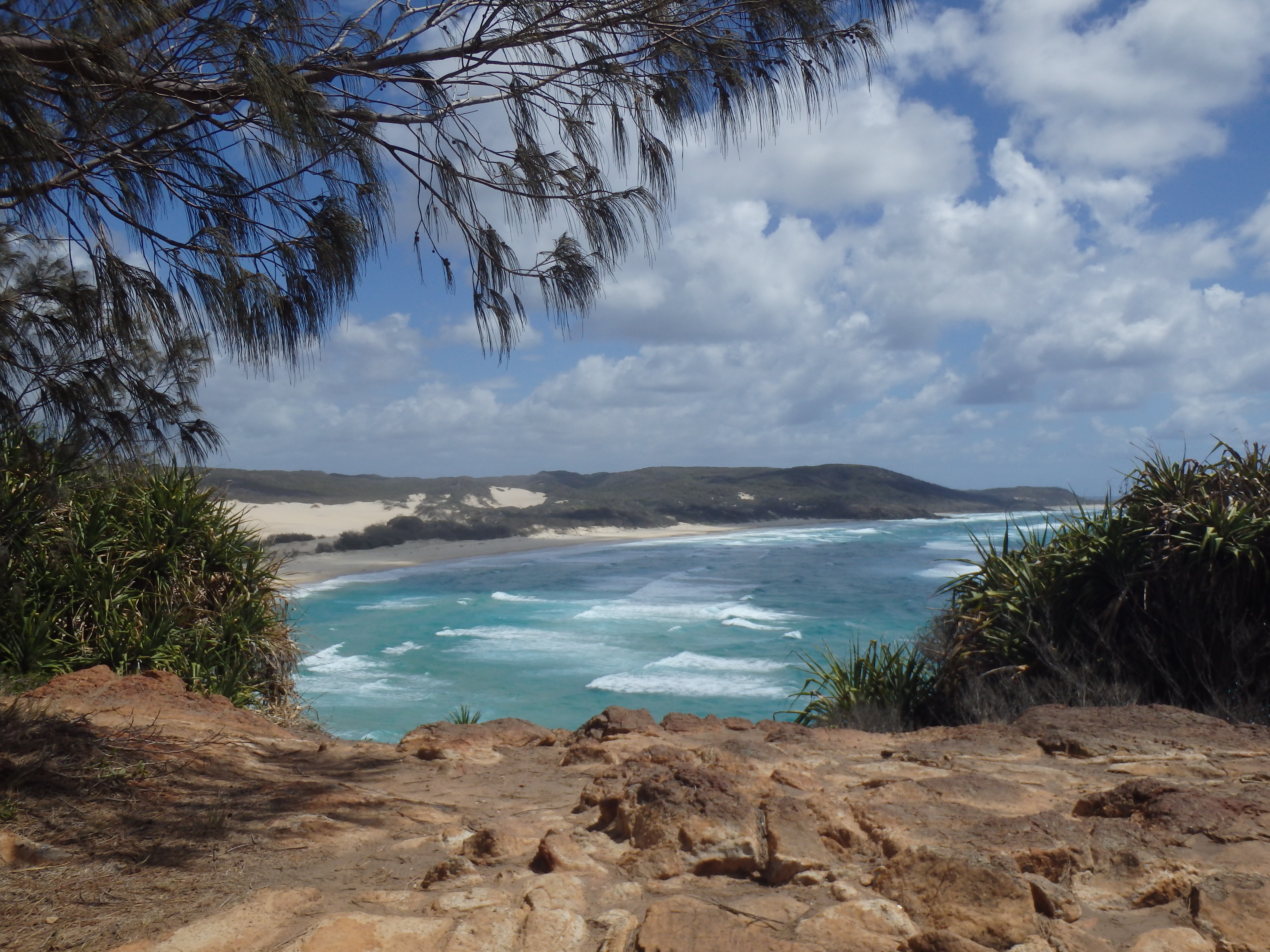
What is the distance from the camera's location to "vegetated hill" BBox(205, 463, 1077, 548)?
45.0 meters

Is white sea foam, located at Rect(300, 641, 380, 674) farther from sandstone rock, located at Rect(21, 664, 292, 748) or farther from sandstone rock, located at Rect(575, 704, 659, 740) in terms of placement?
sandstone rock, located at Rect(575, 704, 659, 740)

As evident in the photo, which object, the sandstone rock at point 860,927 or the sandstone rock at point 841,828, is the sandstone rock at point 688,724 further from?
the sandstone rock at point 860,927

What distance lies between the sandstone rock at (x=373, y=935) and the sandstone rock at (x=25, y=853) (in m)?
1.30

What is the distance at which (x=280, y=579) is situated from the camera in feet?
29.3

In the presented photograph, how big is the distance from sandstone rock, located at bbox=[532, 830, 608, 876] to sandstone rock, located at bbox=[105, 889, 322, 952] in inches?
30.5

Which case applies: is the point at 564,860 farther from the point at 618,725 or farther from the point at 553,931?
the point at 618,725

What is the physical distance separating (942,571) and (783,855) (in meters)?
34.3

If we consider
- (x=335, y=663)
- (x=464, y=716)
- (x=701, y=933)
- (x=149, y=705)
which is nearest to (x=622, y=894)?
(x=701, y=933)

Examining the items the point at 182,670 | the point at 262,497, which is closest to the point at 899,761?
the point at 182,670

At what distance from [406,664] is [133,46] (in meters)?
14.8

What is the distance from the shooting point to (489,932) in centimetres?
285

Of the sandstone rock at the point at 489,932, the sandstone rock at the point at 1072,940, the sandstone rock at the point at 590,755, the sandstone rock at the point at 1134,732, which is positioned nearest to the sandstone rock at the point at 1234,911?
the sandstone rock at the point at 1072,940

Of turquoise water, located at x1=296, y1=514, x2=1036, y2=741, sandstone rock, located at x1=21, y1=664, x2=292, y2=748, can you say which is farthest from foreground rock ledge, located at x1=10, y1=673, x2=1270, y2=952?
turquoise water, located at x1=296, y1=514, x2=1036, y2=741

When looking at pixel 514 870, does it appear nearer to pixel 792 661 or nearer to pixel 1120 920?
pixel 1120 920
